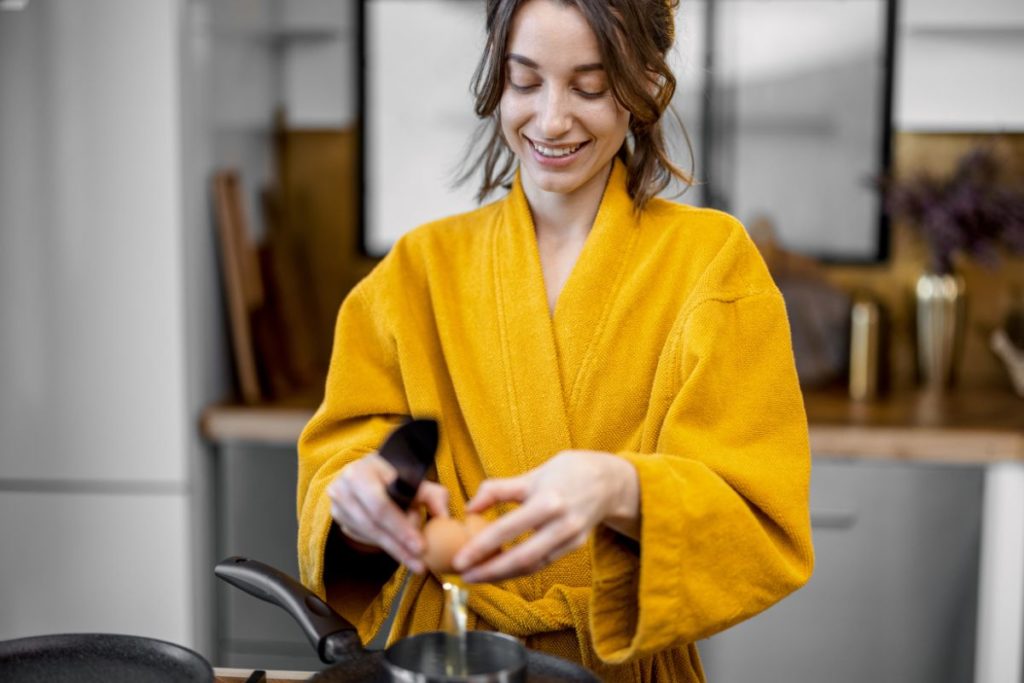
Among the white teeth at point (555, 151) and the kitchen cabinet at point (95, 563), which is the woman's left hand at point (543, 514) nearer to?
the white teeth at point (555, 151)

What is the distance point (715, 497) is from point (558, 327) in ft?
0.96

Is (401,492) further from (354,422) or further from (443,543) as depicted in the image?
(354,422)

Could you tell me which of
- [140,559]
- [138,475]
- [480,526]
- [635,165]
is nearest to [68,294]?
[138,475]

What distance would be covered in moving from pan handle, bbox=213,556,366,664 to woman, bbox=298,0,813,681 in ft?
0.24

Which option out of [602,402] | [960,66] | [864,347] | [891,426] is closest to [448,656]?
[602,402]

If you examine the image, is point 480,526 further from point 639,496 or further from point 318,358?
point 318,358

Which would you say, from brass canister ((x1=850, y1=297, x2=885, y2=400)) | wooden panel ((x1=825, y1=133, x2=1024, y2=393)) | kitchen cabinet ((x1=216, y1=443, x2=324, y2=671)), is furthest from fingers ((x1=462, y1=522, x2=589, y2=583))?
wooden panel ((x1=825, y1=133, x2=1024, y2=393))

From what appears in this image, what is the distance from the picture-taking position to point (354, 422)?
1.30m

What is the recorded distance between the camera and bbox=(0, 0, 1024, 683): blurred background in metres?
2.20

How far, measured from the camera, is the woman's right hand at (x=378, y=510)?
937 millimetres

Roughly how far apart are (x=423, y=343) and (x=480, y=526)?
1.23 ft

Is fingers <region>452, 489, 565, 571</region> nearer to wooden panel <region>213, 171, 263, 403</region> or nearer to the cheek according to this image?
the cheek

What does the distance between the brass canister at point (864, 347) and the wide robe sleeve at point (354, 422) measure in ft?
4.80

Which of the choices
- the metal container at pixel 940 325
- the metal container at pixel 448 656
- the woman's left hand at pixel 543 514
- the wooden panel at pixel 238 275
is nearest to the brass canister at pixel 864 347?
the metal container at pixel 940 325
